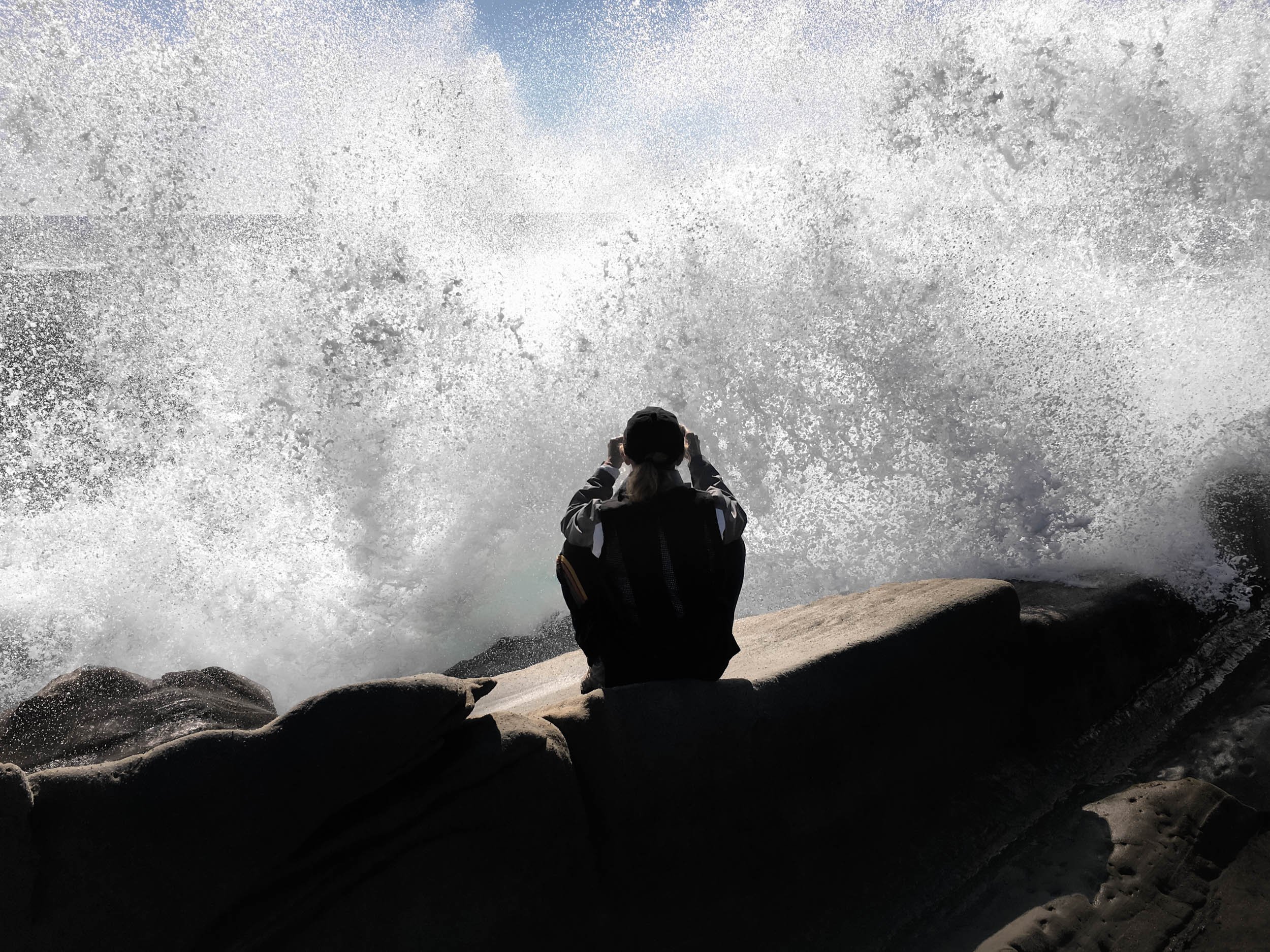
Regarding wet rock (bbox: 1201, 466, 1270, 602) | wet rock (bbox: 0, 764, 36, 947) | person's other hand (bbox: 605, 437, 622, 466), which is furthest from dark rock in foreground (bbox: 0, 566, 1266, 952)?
wet rock (bbox: 1201, 466, 1270, 602)

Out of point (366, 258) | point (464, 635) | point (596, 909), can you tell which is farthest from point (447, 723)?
point (366, 258)

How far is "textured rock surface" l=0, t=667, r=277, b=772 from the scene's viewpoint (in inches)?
86.2

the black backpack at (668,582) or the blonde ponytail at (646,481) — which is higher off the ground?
the blonde ponytail at (646,481)

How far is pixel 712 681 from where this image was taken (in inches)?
77.5

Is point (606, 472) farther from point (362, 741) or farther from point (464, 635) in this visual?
point (464, 635)

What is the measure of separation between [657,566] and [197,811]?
110 cm

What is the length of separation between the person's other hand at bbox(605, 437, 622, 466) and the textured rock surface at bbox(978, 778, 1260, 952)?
1595 mm

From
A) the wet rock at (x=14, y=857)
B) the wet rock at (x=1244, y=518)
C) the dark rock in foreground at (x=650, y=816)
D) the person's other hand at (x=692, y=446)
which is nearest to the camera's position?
the wet rock at (x=14, y=857)

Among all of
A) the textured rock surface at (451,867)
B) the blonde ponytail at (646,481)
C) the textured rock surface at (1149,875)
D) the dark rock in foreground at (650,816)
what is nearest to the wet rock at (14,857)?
the dark rock in foreground at (650,816)

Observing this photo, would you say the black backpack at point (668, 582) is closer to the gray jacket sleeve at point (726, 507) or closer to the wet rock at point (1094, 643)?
the gray jacket sleeve at point (726, 507)

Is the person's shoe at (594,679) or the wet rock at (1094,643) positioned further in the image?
the wet rock at (1094,643)

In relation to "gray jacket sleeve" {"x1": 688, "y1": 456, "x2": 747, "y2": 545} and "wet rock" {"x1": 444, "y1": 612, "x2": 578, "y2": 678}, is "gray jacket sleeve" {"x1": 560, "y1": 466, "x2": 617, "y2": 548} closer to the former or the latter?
"gray jacket sleeve" {"x1": 688, "y1": 456, "x2": 747, "y2": 545}

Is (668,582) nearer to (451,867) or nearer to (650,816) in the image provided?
(650,816)

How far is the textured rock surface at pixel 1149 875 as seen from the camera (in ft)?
6.03
